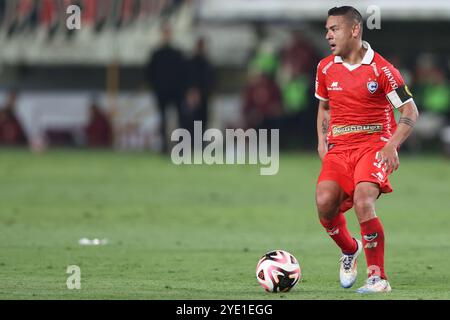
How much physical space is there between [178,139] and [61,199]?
9769 mm

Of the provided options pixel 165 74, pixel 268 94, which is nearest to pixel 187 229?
pixel 165 74

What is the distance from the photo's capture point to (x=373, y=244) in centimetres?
970

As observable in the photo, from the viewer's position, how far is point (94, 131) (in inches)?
1250

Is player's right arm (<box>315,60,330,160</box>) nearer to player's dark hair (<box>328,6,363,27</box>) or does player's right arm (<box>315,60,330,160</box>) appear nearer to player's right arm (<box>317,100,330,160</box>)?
player's right arm (<box>317,100,330,160</box>)

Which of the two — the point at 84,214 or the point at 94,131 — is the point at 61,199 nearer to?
the point at 84,214

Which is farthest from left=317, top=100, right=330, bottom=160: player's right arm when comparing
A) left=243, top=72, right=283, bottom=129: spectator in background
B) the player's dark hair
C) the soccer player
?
left=243, top=72, right=283, bottom=129: spectator in background

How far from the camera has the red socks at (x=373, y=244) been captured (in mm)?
9656

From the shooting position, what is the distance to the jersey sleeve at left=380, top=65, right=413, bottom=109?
981 cm

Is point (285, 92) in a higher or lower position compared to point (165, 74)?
lower

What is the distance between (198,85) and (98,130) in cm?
489

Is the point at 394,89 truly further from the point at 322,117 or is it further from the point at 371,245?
the point at 371,245

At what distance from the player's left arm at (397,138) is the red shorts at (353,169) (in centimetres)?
9
